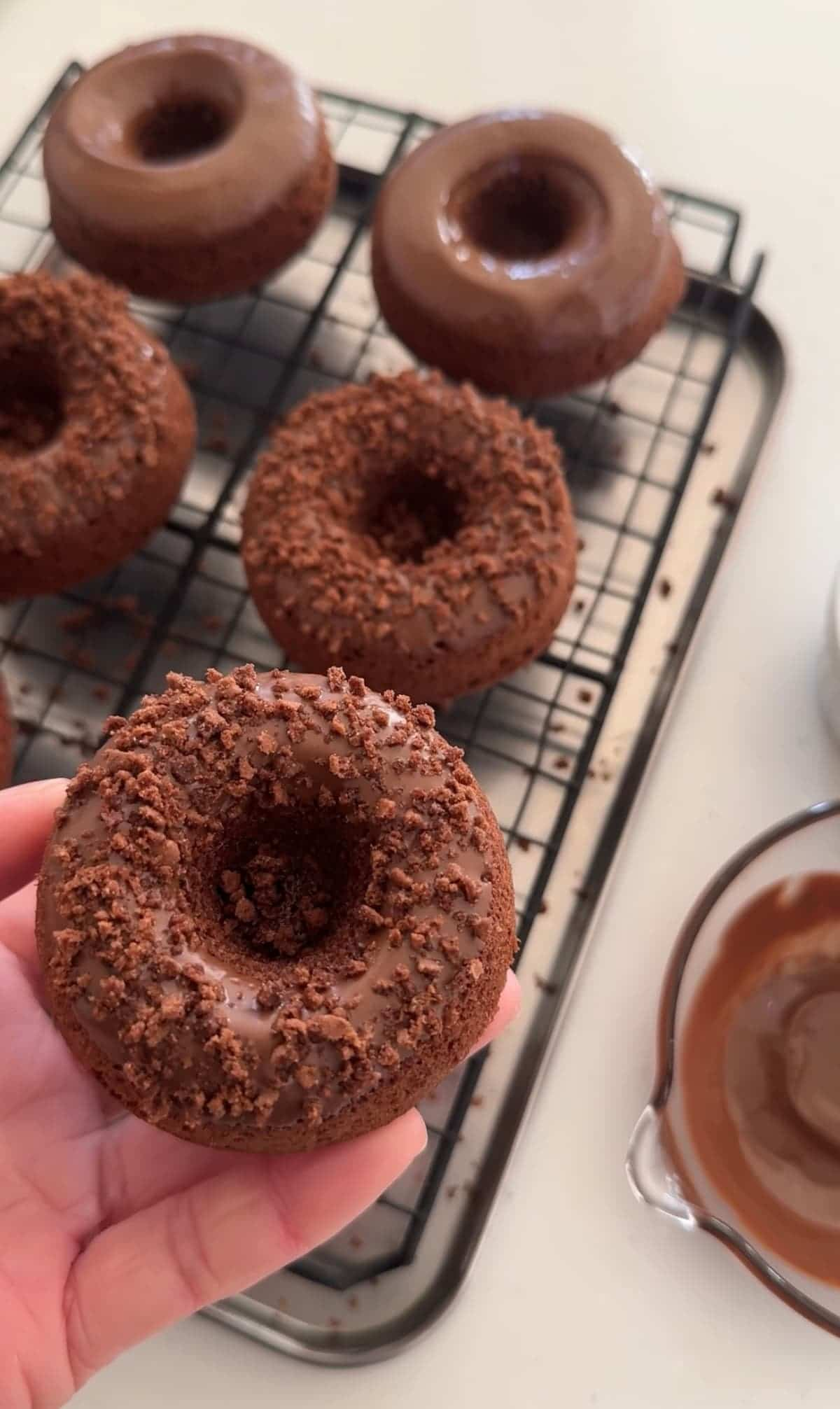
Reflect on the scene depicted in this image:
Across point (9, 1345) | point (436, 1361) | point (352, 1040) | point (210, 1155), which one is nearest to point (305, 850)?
point (352, 1040)

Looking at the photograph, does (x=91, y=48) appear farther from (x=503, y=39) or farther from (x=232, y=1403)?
(x=232, y=1403)

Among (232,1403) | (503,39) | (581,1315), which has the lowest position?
(232,1403)

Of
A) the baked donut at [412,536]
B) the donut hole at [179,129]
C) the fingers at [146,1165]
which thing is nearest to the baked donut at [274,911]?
the fingers at [146,1165]

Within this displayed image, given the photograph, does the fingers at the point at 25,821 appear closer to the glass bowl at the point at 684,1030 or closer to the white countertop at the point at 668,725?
the white countertop at the point at 668,725

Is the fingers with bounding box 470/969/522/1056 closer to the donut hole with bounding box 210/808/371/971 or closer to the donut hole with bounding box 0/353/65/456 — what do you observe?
the donut hole with bounding box 210/808/371/971

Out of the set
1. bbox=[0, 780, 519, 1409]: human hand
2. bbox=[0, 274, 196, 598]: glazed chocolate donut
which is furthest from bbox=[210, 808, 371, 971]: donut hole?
bbox=[0, 274, 196, 598]: glazed chocolate donut

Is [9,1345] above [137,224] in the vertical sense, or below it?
below
